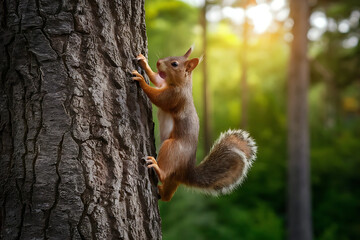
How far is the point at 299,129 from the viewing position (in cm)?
772

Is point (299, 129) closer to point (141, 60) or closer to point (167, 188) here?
point (167, 188)

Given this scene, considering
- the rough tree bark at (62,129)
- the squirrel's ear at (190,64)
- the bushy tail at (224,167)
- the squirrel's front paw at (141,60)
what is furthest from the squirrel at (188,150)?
the rough tree bark at (62,129)

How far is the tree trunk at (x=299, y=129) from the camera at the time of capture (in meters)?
7.54

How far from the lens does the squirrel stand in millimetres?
2135

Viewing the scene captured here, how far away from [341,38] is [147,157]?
44.7ft

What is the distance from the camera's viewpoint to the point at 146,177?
1675mm

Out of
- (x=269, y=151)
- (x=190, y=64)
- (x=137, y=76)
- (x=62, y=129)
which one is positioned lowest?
(x=269, y=151)

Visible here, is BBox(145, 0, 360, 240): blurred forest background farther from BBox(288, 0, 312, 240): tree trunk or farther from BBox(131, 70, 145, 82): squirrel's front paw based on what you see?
BBox(131, 70, 145, 82): squirrel's front paw

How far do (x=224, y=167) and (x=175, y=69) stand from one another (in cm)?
68

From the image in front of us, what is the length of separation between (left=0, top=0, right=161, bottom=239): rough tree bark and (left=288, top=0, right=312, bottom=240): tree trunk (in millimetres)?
6522

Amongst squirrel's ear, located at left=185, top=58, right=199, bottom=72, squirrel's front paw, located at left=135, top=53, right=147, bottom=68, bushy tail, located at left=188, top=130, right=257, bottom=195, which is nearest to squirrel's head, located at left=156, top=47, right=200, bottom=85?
squirrel's ear, located at left=185, top=58, right=199, bottom=72

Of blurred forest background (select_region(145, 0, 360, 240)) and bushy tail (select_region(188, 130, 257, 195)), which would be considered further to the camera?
blurred forest background (select_region(145, 0, 360, 240))

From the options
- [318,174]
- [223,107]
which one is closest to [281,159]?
[318,174]

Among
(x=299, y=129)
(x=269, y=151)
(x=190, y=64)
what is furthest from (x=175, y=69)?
(x=269, y=151)
